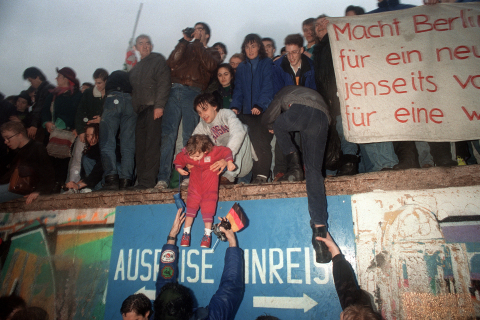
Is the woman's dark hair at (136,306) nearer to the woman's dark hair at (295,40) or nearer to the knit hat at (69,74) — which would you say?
the woman's dark hair at (295,40)

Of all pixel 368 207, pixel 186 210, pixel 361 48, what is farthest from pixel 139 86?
pixel 368 207

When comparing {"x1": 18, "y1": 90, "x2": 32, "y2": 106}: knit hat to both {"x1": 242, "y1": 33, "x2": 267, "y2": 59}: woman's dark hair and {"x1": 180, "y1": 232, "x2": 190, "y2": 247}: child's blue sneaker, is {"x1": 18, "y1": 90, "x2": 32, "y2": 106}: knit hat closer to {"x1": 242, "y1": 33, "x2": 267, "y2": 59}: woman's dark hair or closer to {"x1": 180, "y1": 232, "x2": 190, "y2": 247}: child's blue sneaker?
{"x1": 242, "y1": 33, "x2": 267, "y2": 59}: woman's dark hair

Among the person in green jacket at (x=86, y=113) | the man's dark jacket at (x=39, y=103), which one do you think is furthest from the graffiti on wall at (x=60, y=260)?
the man's dark jacket at (x=39, y=103)

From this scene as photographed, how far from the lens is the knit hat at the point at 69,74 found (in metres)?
5.19

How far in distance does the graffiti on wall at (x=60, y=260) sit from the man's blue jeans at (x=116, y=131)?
2.11ft

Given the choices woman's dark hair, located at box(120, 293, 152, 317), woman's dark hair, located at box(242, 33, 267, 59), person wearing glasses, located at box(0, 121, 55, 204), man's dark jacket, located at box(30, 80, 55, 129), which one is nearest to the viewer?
woman's dark hair, located at box(120, 293, 152, 317)

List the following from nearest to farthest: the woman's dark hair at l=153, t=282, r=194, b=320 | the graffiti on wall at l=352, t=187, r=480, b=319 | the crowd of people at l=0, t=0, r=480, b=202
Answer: the woman's dark hair at l=153, t=282, r=194, b=320, the graffiti on wall at l=352, t=187, r=480, b=319, the crowd of people at l=0, t=0, r=480, b=202

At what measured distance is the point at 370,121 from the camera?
3123 millimetres

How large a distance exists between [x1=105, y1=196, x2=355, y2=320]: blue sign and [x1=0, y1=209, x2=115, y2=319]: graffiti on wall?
0.70ft

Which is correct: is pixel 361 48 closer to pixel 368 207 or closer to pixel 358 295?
pixel 368 207

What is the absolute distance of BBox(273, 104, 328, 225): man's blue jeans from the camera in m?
2.76

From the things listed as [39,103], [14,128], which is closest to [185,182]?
[14,128]

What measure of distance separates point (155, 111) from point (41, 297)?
295cm

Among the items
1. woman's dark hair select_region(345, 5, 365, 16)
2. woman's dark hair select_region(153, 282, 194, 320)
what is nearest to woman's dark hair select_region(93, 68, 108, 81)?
woman's dark hair select_region(153, 282, 194, 320)
